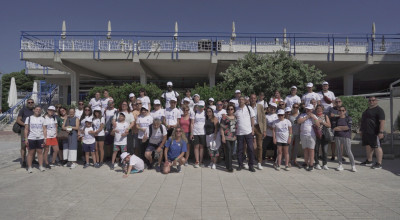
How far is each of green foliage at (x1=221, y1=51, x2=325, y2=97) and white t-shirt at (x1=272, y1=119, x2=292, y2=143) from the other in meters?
4.95

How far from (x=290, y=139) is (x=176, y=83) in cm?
1893

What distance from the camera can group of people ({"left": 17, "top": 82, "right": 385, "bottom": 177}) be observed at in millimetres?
5945

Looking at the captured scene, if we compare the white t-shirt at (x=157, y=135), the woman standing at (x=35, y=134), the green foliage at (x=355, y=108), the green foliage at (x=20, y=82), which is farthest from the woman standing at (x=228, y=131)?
the green foliage at (x=20, y=82)

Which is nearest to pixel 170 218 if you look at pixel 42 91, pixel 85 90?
pixel 85 90

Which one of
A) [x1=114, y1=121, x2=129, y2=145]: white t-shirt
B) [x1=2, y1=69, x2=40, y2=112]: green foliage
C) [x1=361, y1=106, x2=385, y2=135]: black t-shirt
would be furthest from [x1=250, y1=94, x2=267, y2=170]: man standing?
[x1=2, y1=69, x2=40, y2=112]: green foliage

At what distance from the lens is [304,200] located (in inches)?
157

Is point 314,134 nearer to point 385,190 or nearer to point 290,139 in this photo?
point 290,139

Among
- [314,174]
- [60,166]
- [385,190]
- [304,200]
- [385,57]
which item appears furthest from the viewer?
[385,57]

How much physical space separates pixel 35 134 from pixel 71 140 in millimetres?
832

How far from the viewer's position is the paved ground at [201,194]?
3.47 meters

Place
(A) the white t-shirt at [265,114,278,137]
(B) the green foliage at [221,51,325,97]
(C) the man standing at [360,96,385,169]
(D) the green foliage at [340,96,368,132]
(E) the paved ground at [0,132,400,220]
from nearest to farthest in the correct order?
(E) the paved ground at [0,132,400,220] → (C) the man standing at [360,96,385,169] → (A) the white t-shirt at [265,114,278,137] → (D) the green foliage at [340,96,368,132] → (B) the green foliage at [221,51,325,97]

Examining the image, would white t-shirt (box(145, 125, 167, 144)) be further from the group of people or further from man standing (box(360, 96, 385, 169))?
man standing (box(360, 96, 385, 169))

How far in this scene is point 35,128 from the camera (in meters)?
5.90

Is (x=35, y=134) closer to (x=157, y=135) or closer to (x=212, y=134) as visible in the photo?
(x=157, y=135)
